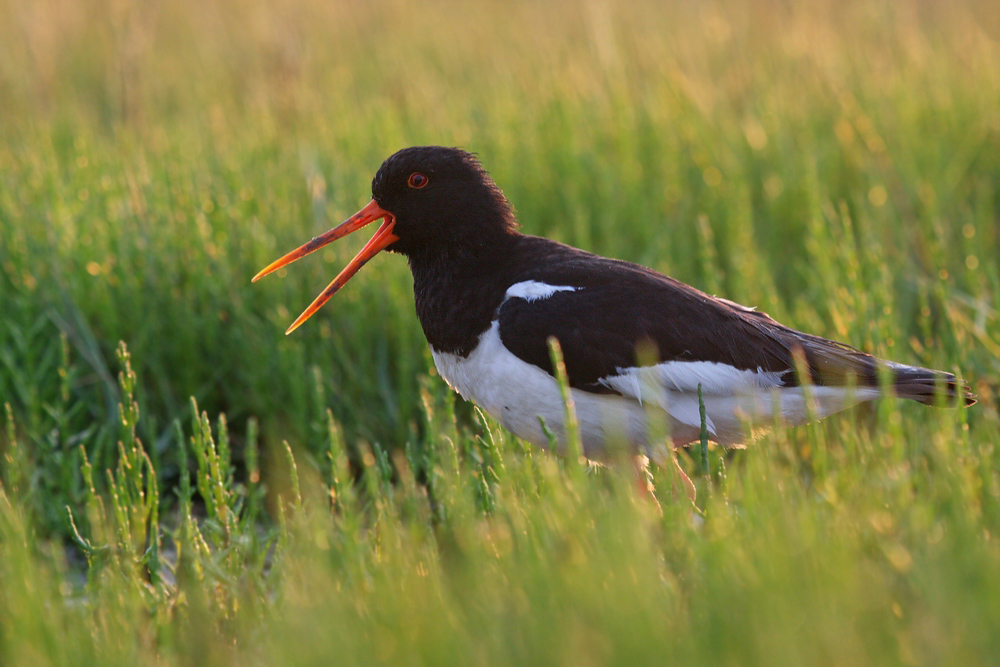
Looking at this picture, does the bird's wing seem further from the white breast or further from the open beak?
the open beak

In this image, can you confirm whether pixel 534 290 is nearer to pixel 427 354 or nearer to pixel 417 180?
pixel 417 180

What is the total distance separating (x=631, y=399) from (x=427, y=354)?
133 cm

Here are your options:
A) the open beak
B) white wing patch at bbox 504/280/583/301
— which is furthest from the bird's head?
white wing patch at bbox 504/280/583/301

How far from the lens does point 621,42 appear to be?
308 inches

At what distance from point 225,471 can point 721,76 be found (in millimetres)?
5491

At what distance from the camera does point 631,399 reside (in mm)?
3234

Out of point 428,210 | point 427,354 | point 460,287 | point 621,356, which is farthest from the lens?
point 427,354

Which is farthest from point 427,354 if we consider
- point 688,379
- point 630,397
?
point 688,379

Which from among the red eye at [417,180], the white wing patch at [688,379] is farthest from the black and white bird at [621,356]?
the red eye at [417,180]

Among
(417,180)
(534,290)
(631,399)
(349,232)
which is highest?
(417,180)

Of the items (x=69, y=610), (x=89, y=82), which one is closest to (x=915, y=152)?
(x=69, y=610)

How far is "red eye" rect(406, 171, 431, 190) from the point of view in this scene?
12.0 feet

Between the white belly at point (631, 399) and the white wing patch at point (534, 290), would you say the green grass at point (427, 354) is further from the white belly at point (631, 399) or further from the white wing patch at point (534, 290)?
the white wing patch at point (534, 290)

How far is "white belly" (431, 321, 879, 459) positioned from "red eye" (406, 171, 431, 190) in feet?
2.20
